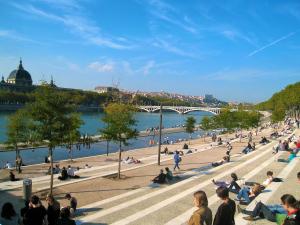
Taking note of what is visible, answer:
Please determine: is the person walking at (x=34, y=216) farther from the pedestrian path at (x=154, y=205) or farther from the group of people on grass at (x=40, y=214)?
the pedestrian path at (x=154, y=205)

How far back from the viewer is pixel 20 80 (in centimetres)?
17425

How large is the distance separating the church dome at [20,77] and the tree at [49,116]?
6562 inches

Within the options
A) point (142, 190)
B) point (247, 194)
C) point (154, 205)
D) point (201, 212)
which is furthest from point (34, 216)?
point (142, 190)

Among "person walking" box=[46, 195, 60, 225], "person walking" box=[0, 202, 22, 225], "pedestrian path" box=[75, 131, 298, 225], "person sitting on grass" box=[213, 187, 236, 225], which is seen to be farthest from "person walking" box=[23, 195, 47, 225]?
"person sitting on grass" box=[213, 187, 236, 225]

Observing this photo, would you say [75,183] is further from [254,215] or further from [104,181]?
[254,215]

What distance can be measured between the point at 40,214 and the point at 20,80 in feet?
579

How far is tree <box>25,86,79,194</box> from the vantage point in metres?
15.4

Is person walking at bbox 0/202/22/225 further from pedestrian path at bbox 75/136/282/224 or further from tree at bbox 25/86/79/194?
tree at bbox 25/86/79/194

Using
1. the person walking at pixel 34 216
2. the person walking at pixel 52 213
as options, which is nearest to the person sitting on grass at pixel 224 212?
the person walking at pixel 34 216

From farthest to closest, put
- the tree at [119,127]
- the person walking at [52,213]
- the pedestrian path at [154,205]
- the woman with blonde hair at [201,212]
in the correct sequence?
1. the tree at [119,127]
2. the pedestrian path at [154,205]
3. the person walking at [52,213]
4. the woman with blonde hair at [201,212]

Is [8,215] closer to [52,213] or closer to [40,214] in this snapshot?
[52,213]

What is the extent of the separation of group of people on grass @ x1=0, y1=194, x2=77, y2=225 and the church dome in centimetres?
17168

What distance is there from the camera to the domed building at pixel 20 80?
168 m

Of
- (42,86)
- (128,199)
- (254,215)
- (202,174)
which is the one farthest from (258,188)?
(42,86)
